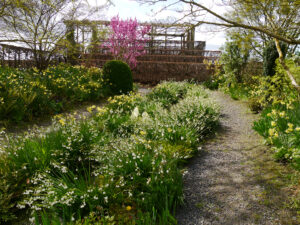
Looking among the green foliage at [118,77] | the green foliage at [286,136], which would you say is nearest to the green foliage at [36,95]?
the green foliage at [118,77]

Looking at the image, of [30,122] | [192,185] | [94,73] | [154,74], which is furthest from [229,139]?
[154,74]

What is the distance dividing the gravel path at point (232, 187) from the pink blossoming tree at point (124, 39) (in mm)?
11682

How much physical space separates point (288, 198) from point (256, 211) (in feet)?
1.77

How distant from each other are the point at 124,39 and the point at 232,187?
1385 cm

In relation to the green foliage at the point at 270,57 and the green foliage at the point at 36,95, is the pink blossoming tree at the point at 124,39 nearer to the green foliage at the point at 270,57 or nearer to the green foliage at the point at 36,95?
the green foliage at the point at 36,95

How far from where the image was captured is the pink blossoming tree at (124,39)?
15305 millimetres

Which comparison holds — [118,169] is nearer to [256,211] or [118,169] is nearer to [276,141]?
[256,211]

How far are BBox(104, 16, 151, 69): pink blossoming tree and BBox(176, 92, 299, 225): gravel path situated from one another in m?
11.7

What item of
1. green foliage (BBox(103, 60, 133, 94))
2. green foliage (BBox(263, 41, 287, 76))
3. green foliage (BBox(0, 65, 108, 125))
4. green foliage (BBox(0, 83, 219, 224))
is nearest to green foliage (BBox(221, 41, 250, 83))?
green foliage (BBox(263, 41, 287, 76))

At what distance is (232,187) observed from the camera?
3.27 meters

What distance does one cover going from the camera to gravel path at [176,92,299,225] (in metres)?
2.70

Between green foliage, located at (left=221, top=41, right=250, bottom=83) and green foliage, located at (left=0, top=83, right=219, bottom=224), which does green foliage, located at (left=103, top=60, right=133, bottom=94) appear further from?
green foliage, located at (left=0, top=83, right=219, bottom=224)

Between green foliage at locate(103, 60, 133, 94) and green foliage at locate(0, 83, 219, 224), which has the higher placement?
green foliage at locate(103, 60, 133, 94)

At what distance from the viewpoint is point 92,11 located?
1077 cm
